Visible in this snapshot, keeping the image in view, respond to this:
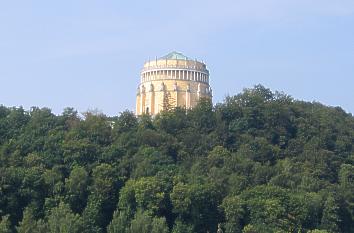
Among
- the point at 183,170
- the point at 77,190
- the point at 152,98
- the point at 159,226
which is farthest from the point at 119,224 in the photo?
the point at 152,98

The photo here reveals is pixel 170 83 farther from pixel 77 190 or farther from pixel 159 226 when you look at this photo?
pixel 159 226

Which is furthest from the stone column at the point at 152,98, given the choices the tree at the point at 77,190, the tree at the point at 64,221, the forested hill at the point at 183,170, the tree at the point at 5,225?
the tree at the point at 5,225

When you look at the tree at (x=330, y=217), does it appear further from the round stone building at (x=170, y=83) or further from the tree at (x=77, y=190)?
the round stone building at (x=170, y=83)

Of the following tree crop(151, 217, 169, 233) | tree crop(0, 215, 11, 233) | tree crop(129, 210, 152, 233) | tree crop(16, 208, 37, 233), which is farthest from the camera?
tree crop(151, 217, 169, 233)

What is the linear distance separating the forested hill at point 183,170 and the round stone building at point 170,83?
15.8 metres

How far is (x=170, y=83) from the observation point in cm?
8238

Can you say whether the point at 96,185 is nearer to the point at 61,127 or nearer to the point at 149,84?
the point at 61,127

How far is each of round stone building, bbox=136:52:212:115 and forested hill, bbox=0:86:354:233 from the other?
1582 centimetres

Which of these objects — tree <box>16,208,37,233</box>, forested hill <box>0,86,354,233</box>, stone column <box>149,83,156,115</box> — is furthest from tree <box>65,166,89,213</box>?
stone column <box>149,83,156,115</box>

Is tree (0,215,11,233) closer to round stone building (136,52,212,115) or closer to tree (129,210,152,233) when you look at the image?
tree (129,210,152,233)

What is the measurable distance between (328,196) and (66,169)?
51.0 ft

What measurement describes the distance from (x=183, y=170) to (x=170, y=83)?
28536mm

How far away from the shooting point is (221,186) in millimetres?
52406

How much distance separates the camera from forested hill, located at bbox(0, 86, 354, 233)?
49.2m
